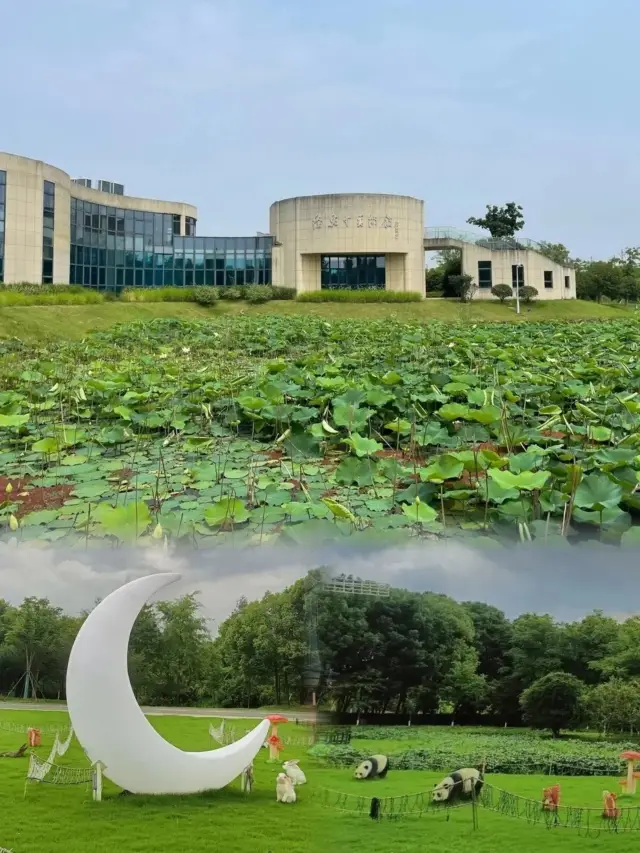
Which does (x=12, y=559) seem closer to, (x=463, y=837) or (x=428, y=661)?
(x=428, y=661)

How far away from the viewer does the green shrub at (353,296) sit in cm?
2862

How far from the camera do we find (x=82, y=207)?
1232 inches

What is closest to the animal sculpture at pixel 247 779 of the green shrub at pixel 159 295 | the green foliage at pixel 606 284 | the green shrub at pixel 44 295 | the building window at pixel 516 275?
the green shrub at pixel 44 295

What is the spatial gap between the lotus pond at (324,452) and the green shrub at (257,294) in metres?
19.3

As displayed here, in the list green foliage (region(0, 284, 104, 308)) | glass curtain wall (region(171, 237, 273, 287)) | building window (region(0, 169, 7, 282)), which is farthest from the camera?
glass curtain wall (region(171, 237, 273, 287))

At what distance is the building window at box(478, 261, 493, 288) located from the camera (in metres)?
32.2

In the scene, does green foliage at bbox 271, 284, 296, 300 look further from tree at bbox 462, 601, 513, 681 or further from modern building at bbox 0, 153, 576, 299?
tree at bbox 462, 601, 513, 681

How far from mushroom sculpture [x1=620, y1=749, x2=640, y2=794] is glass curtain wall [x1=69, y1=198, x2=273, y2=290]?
31698 millimetres

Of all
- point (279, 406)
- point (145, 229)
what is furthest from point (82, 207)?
point (279, 406)

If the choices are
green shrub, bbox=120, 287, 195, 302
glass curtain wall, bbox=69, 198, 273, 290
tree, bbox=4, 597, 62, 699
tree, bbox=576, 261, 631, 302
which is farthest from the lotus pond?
tree, bbox=576, 261, 631, 302

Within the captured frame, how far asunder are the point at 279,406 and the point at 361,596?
2.87 metres

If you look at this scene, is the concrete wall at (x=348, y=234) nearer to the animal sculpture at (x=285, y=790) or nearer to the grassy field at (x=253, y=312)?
the grassy field at (x=253, y=312)

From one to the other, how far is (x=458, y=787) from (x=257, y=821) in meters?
0.55

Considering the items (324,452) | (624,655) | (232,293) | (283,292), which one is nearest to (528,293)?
(283,292)
